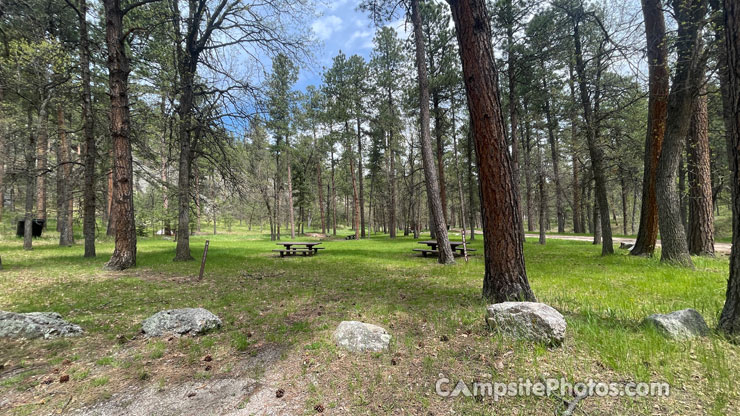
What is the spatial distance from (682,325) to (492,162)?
2.72 m

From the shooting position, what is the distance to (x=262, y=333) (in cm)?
385

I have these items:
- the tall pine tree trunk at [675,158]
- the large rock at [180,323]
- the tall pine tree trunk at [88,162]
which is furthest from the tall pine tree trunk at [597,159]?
the tall pine tree trunk at [88,162]

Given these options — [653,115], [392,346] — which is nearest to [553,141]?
[653,115]

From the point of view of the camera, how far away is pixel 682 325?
Result: 2.72 meters

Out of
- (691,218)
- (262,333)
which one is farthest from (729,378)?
(691,218)

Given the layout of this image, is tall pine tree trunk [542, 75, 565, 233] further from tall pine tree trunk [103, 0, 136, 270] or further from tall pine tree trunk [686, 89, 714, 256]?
tall pine tree trunk [103, 0, 136, 270]

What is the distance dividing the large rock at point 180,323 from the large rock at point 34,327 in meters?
0.85

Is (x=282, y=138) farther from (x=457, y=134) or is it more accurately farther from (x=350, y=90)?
(x=457, y=134)

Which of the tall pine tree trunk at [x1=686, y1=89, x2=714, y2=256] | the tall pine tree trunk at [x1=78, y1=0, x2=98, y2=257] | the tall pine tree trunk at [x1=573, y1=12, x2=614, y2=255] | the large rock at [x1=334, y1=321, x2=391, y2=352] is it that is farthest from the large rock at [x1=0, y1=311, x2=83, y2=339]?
the tall pine tree trunk at [x1=686, y1=89, x2=714, y2=256]

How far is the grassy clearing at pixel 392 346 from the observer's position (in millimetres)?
2143

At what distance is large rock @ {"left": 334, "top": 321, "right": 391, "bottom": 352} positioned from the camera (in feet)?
10.1

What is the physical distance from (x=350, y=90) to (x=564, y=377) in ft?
72.2

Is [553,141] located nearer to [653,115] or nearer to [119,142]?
[653,115]

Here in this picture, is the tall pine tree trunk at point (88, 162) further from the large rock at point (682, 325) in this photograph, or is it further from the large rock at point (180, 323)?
the large rock at point (682, 325)
